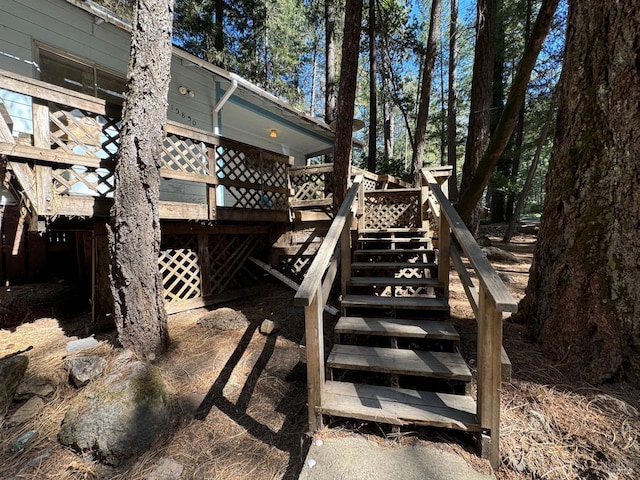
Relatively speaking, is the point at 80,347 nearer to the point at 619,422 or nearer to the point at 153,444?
the point at 153,444

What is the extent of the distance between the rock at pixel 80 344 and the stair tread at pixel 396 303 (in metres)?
2.74

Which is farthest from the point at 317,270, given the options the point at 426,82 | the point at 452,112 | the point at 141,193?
the point at 452,112

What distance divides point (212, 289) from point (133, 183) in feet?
7.59

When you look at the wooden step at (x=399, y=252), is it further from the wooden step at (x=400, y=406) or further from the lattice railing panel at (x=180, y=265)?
the lattice railing panel at (x=180, y=265)

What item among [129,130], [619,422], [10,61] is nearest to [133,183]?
[129,130]

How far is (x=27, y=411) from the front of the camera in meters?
2.36

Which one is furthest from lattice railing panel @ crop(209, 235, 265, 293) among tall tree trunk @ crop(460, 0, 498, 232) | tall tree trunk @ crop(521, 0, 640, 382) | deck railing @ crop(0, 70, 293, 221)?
tall tree trunk @ crop(521, 0, 640, 382)

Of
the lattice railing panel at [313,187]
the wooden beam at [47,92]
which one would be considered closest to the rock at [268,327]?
the lattice railing panel at [313,187]

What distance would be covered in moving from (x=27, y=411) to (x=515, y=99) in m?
5.91

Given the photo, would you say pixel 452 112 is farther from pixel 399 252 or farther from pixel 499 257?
pixel 399 252

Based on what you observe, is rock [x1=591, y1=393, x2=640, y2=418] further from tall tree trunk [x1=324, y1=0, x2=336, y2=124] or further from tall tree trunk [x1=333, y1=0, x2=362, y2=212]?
tall tree trunk [x1=324, y1=0, x2=336, y2=124]

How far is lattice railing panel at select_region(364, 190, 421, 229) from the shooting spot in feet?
18.5

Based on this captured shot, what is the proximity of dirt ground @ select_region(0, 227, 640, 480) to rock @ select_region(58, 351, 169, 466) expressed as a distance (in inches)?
3.2

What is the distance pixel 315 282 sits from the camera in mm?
1902
